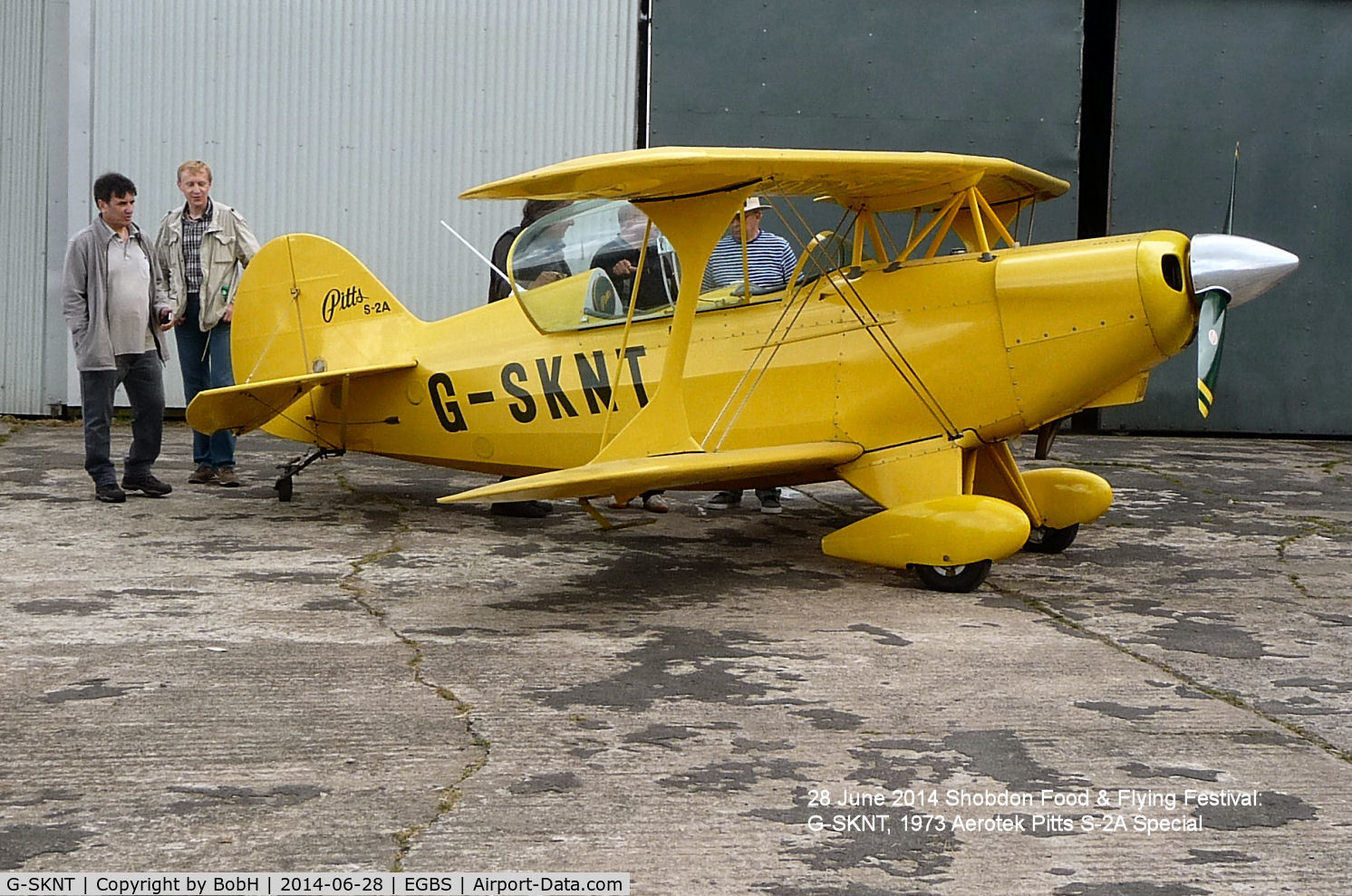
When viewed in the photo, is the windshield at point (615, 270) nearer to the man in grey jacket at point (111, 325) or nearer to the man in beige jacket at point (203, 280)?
the man in beige jacket at point (203, 280)

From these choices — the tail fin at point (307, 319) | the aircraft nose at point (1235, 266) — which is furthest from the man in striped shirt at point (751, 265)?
the tail fin at point (307, 319)

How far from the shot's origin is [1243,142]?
1303 cm

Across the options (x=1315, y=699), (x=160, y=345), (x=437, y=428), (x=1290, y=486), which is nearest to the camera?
(x=1315, y=699)

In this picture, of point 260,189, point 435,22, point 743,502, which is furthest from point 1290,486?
point 260,189

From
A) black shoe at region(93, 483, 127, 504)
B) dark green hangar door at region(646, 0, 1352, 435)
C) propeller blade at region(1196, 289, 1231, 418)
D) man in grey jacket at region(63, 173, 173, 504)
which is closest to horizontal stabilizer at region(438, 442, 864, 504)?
propeller blade at region(1196, 289, 1231, 418)

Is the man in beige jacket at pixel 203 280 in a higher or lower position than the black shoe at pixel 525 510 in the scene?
higher

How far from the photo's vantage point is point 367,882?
2.98 m

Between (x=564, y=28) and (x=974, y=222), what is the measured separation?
22.8 ft

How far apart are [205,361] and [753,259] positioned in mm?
3701

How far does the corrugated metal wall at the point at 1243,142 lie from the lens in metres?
13.0

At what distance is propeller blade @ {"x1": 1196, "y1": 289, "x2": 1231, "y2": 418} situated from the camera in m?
5.98

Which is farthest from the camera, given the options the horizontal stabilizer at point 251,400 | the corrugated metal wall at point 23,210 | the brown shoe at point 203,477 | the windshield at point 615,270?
the corrugated metal wall at point 23,210

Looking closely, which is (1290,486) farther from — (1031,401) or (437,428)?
(437,428)

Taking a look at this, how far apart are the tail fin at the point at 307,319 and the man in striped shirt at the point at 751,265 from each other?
2043 millimetres
